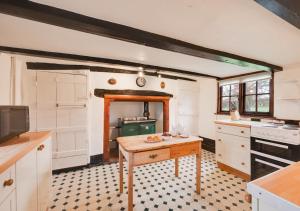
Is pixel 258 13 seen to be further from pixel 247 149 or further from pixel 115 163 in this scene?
pixel 115 163

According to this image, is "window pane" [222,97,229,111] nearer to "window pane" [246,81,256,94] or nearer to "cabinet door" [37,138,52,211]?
"window pane" [246,81,256,94]

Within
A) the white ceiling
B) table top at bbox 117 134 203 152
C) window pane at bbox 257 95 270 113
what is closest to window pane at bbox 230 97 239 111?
window pane at bbox 257 95 270 113

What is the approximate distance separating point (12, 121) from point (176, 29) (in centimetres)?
192

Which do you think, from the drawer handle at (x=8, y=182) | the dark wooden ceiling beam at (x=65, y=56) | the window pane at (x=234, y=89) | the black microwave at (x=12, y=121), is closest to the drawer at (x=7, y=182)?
the drawer handle at (x=8, y=182)

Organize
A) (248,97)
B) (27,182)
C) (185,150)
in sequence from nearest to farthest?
(27,182) < (185,150) < (248,97)

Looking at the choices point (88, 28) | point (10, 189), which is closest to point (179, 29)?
point (88, 28)

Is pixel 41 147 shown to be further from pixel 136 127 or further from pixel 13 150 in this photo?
pixel 136 127

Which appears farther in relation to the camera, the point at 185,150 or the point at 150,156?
the point at 185,150

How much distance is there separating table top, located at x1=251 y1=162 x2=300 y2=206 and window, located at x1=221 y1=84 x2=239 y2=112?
3299 millimetres

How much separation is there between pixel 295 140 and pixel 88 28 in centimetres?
303

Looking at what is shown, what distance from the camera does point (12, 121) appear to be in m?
1.43

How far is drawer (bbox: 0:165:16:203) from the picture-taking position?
942mm

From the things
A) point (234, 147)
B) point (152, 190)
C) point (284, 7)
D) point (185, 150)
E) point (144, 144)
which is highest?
point (284, 7)

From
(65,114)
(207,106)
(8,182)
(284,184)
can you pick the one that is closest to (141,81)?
(65,114)
